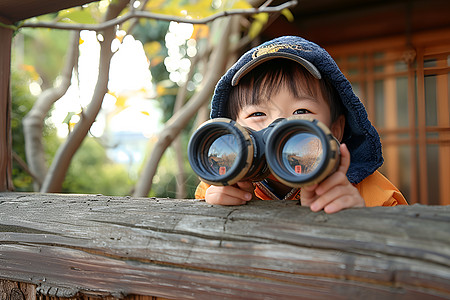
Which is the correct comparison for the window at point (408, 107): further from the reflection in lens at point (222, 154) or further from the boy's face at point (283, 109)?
the reflection in lens at point (222, 154)

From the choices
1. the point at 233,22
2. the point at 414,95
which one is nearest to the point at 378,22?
the point at 414,95

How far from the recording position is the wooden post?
1175 mm

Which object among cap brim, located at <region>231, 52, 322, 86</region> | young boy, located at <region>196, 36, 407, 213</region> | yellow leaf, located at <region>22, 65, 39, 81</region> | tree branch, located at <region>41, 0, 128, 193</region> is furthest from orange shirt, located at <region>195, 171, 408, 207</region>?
yellow leaf, located at <region>22, 65, 39, 81</region>

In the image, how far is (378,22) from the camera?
3.09 meters

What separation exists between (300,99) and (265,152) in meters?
0.37

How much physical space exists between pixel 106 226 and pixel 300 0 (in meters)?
2.57

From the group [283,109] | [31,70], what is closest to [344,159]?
[283,109]

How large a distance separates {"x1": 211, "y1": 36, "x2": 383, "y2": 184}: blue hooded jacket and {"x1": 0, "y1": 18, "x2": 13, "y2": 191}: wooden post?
599mm

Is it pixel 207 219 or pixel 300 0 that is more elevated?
pixel 300 0

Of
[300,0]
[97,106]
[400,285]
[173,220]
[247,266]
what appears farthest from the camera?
[300,0]

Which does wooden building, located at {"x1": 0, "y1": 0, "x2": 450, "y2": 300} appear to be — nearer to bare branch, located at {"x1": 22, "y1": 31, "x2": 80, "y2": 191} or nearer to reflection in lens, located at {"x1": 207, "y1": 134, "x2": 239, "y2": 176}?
reflection in lens, located at {"x1": 207, "y1": 134, "x2": 239, "y2": 176}

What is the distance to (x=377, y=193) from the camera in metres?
1.00

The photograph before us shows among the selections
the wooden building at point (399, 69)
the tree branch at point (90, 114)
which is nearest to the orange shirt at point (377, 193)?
the tree branch at point (90, 114)

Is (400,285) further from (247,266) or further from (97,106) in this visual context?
(97,106)
